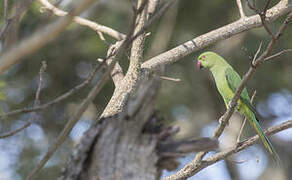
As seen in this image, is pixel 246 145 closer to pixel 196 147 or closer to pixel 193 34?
pixel 196 147

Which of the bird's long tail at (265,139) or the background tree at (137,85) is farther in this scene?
the bird's long tail at (265,139)

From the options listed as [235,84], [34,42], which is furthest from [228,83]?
[34,42]

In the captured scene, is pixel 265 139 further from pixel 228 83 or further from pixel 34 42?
pixel 34 42

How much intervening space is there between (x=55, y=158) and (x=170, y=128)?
6.52 meters

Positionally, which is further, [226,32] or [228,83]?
[228,83]

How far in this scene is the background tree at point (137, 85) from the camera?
2141mm

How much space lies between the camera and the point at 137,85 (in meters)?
3.41

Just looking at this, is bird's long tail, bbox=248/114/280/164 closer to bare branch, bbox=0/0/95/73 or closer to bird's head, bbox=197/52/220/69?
bird's head, bbox=197/52/220/69

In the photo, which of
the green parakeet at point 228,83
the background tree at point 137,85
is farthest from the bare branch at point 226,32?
the green parakeet at point 228,83

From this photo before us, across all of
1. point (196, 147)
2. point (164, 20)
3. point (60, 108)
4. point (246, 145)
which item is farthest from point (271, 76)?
point (196, 147)

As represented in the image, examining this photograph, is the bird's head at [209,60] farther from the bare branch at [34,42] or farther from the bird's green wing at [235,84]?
the bare branch at [34,42]

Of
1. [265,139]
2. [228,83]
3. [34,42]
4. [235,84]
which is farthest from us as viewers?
[228,83]

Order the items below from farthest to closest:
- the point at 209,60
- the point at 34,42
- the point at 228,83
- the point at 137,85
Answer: the point at 209,60
the point at 228,83
the point at 137,85
the point at 34,42

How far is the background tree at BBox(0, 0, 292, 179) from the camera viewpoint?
2.14 metres
